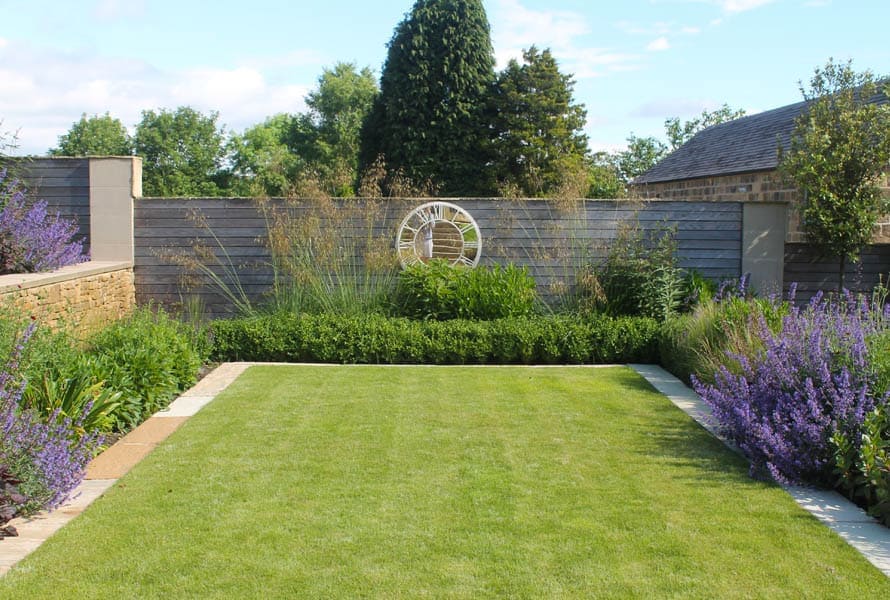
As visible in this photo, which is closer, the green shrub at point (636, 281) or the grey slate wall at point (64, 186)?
the green shrub at point (636, 281)

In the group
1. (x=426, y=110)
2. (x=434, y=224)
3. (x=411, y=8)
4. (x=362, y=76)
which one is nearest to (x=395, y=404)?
(x=434, y=224)

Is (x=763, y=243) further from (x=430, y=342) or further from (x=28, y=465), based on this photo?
(x=28, y=465)

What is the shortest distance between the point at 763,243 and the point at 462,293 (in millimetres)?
4120

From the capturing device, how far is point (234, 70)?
15.8m

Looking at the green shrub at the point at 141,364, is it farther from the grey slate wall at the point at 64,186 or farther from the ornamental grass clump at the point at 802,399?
the ornamental grass clump at the point at 802,399

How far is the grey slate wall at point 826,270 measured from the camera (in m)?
10.6

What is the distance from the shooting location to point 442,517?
13.2 ft

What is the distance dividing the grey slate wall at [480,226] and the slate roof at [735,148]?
1862 millimetres

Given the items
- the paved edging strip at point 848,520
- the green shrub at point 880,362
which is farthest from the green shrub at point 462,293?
the green shrub at point 880,362

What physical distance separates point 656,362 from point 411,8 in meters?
19.3

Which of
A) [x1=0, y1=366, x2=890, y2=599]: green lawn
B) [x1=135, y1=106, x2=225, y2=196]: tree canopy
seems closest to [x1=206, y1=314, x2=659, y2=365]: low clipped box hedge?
[x1=0, y1=366, x2=890, y2=599]: green lawn

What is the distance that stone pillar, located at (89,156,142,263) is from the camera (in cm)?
1014

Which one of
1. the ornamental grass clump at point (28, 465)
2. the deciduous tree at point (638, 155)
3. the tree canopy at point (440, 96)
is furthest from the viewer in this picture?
the deciduous tree at point (638, 155)

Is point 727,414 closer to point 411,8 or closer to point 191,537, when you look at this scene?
point 191,537
